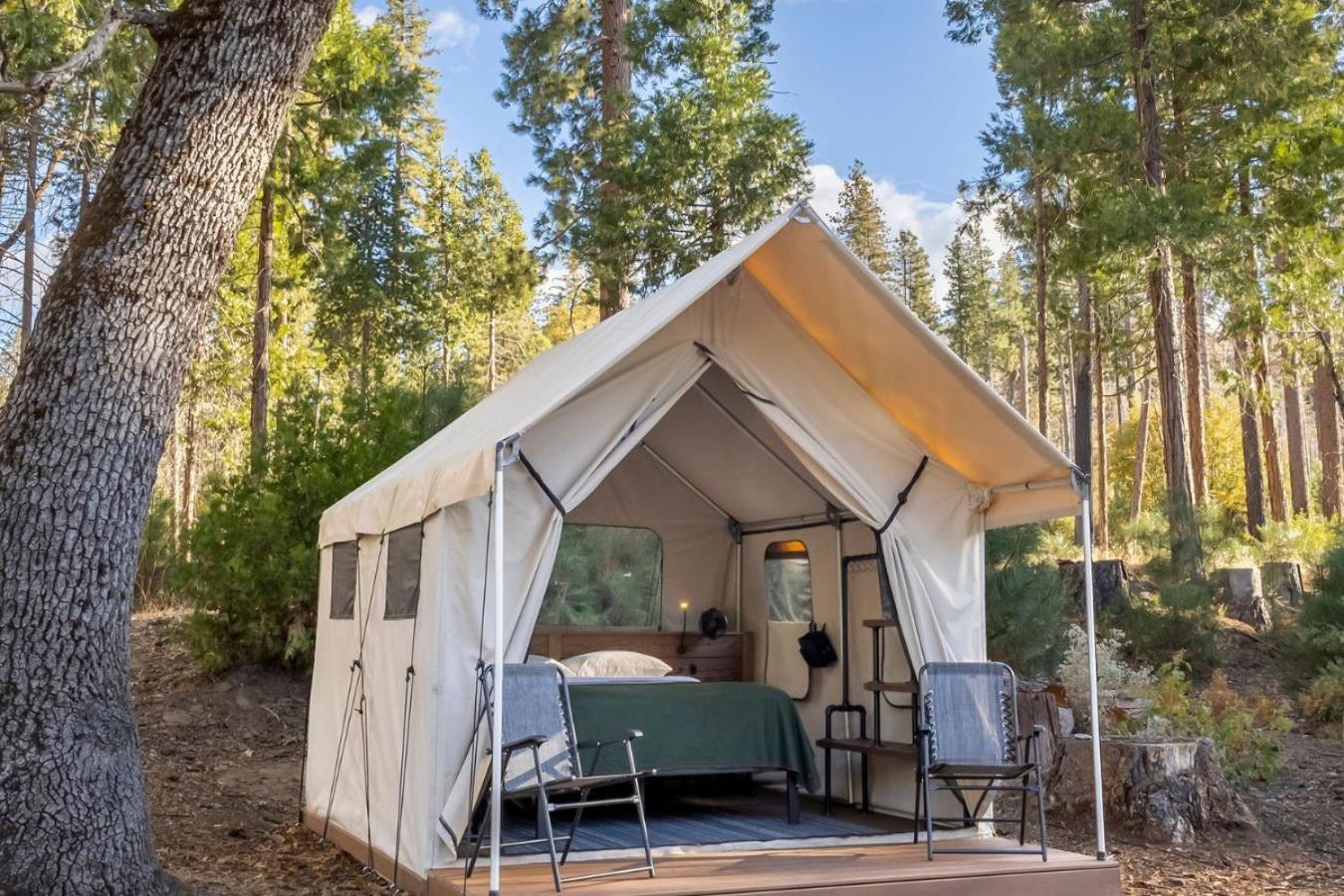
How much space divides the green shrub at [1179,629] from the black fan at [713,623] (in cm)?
469

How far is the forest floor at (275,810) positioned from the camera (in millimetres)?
5520

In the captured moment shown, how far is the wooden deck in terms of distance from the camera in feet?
14.2

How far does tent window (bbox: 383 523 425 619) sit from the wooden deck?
1.20 m

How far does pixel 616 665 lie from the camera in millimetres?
7180

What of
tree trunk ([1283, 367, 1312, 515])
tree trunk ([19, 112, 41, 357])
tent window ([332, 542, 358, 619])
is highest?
tree trunk ([1283, 367, 1312, 515])

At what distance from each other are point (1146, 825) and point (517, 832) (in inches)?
127

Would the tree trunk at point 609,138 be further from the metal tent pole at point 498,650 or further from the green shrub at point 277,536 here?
the metal tent pole at point 498,650

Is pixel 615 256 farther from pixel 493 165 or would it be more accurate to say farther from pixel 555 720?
pixel 493 165

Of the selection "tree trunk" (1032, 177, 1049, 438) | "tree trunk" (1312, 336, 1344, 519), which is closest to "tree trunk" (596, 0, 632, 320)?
"tree trunk" (1032, 177, 1049, 438)

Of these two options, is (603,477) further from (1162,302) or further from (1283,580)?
(1283,580)

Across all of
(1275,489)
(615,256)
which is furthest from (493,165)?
(1275,489)

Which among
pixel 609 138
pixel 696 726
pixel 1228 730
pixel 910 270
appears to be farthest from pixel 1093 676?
pixel 910 270

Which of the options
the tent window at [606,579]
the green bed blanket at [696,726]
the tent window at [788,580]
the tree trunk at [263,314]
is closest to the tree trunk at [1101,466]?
the tent window at [788,580]

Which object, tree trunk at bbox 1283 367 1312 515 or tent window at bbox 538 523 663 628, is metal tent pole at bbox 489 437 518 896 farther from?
tree trunk at bbox 1283 367 1312 515
